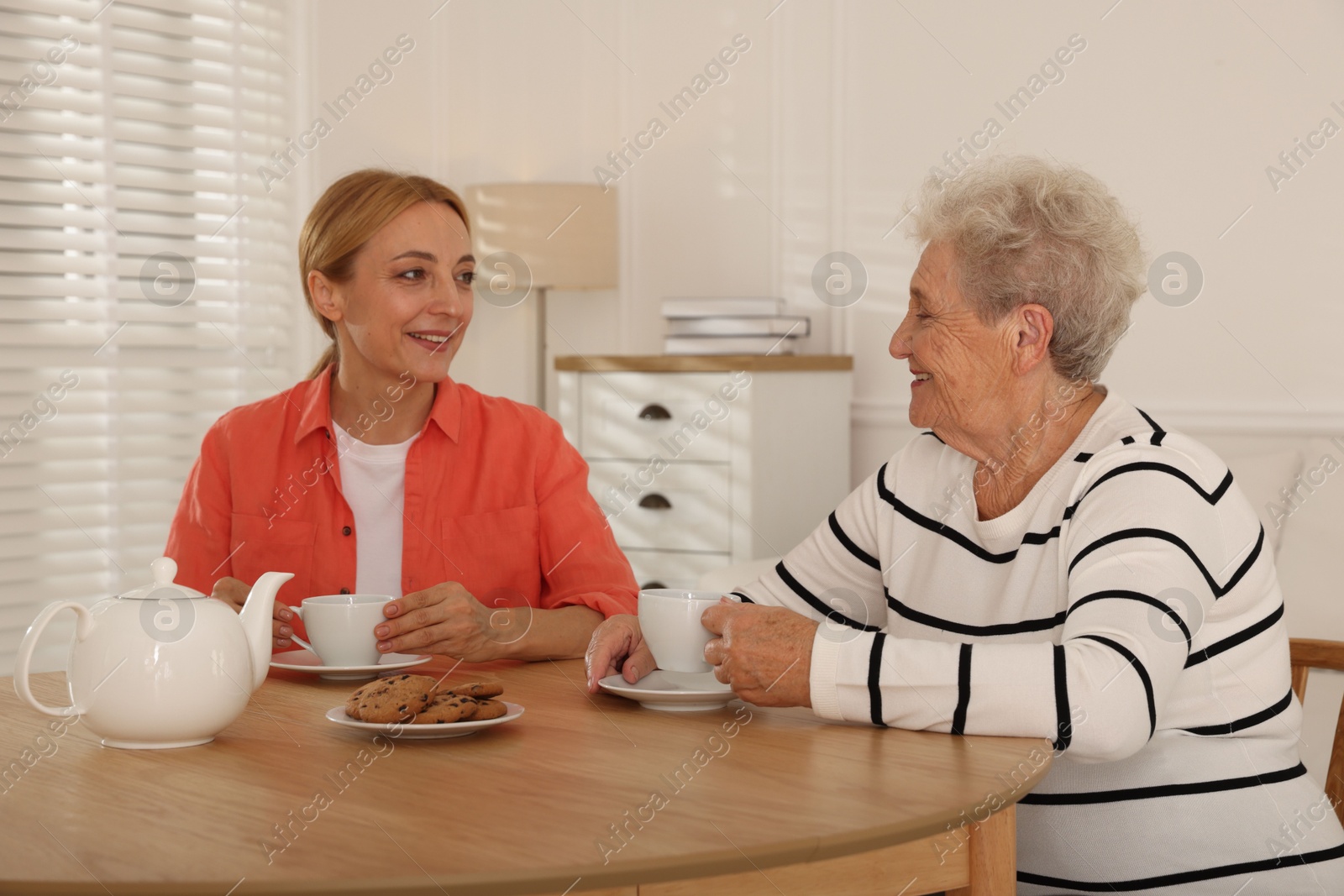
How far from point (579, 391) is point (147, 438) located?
1.28 meters

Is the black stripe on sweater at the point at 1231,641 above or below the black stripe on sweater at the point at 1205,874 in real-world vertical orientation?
above

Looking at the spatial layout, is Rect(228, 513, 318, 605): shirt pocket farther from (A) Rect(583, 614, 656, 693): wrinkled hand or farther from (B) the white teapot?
(B) the white teapot

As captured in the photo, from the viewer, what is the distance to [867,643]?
4.09 ft

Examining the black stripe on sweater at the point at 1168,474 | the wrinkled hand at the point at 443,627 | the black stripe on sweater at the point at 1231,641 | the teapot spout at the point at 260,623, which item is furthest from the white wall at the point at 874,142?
the teapot spout at the point at 260,623

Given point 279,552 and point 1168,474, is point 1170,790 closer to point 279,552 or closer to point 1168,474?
point 1168,474

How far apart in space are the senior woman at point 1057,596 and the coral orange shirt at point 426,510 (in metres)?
0.44

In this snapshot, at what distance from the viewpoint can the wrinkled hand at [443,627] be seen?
1.53 metres

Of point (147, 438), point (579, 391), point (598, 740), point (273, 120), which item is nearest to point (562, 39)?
point (273, 120)

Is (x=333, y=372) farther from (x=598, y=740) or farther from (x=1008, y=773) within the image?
(x=1008, y=773)

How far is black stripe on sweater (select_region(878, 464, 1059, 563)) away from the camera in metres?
1.51

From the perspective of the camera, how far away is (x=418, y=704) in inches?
47.2

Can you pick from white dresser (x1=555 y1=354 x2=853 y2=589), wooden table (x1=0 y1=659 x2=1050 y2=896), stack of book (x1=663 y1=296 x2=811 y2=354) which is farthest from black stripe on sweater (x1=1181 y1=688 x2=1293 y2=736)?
stack of book (x1=663 y1=296 x2=811 y2=354)

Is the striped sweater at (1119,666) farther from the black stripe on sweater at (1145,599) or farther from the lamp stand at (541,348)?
the lamp stand at (541,348)

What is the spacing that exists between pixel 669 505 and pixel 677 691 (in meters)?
Result: 2.44
